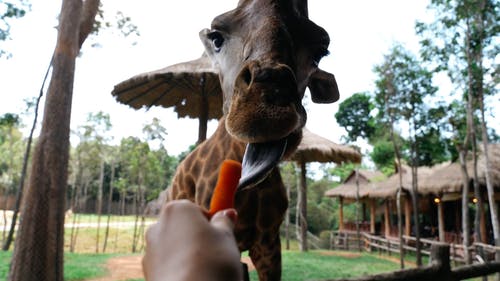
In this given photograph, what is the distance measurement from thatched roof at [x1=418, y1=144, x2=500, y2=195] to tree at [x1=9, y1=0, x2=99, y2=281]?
12.5 meters

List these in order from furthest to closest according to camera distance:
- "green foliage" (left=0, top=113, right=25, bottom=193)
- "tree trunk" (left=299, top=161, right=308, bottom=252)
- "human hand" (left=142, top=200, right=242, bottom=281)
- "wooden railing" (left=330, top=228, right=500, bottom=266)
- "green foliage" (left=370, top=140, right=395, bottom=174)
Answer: "green foliage" (left=0, top=113, right=25, bottom=193), "green foliage" (left=370, top=140, right=395, bottom=174), "tree trunk" (left=299, top=161, right=308, bottom=252), "wooden railing" (left=330, top=228, right=500, bottom=266), "human hand" (left=142, top=200, right=242, bottom=281)

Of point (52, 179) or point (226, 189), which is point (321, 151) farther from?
point (226, 189)

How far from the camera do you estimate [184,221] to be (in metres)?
0.61

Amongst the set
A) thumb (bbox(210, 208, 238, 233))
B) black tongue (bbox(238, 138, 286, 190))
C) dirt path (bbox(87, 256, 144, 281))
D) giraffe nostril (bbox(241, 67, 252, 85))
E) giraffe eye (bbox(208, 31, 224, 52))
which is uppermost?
giraffe eye (bbox(208, 31, 224, 52))

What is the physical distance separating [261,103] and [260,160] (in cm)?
17

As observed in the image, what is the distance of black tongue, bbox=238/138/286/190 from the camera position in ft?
3.27

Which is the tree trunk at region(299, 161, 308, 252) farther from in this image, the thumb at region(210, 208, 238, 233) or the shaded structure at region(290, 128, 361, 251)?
the thumb at region(210, 208, 238, 233)

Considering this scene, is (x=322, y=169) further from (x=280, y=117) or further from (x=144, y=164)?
(x=280, y=117)

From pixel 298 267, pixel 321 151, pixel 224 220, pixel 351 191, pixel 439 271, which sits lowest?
pixel 298 267

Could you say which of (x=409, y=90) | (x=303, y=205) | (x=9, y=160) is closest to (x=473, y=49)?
(x=409, y=90)

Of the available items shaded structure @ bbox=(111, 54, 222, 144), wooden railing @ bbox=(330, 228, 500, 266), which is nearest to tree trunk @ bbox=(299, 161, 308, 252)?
wooden railing @ bbox=(330, 228, 500, 266)

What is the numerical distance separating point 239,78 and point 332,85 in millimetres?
772

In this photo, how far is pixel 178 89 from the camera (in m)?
3.39

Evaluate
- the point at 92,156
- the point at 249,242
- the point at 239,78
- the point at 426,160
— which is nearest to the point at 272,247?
the point at 249,242
